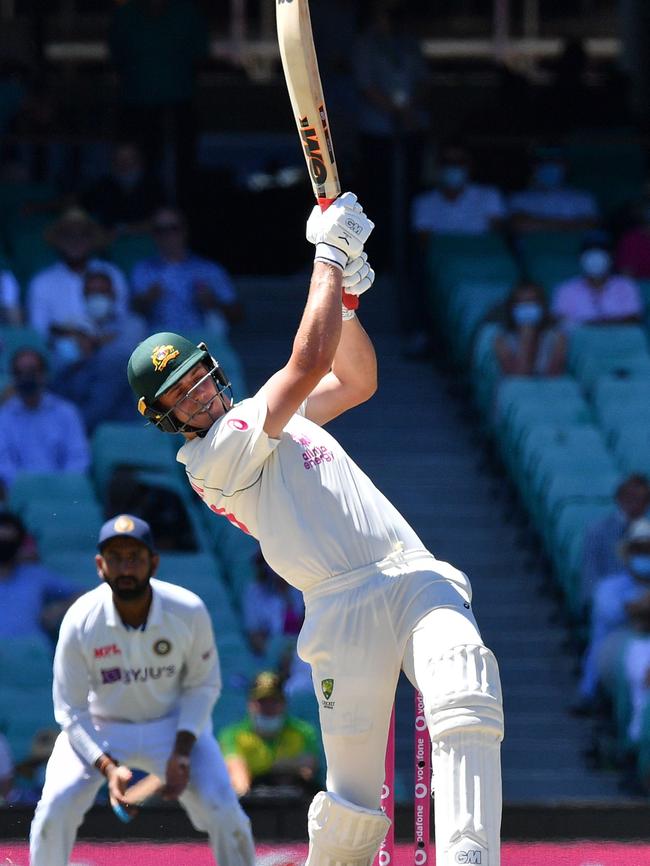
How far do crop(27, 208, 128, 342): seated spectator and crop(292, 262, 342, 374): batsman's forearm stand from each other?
214 inches

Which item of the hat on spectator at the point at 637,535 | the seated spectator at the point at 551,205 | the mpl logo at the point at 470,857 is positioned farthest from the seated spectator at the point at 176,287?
the mpl logo at the point at 470,857

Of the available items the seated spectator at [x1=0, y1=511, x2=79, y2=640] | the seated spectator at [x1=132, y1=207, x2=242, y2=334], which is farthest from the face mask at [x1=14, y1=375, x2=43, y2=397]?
the seated spectator at [x1=132, y1=207, x2=242, y2=334]

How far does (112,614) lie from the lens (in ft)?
21.5

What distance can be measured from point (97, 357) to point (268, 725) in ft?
8.81

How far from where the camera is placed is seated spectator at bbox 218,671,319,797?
8.40 m

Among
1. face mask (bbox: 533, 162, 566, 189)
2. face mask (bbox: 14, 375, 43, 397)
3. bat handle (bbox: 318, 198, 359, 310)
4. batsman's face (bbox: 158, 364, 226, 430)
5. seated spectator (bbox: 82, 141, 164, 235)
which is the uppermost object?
face mask (bbox: 533, 162, 566, 189)

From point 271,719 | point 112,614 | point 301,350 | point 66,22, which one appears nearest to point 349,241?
point 301,350

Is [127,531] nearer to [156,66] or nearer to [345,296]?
[345,296]

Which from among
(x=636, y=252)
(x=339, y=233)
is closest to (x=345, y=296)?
(x=339, y=233)

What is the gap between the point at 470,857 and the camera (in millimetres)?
4828

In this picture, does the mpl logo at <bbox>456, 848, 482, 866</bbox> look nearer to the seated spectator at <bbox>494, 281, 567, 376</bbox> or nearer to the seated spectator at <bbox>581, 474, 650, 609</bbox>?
the seated spectator at <bbox>581, 474, 650, 609</bbox>

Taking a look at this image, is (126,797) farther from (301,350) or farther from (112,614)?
(301,350)

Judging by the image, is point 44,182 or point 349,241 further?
point 44,182

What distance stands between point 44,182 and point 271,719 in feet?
17.8
